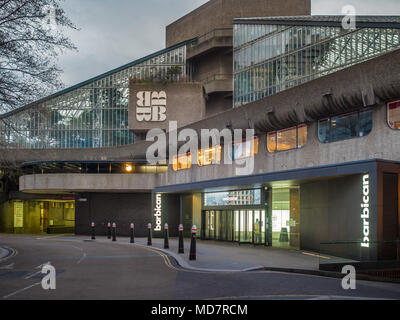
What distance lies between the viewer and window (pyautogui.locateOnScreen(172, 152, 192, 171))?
109 ft

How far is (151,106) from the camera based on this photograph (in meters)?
47.1

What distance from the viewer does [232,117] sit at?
27297 mm

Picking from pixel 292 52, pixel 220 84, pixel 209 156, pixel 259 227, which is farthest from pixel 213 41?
pixel 259 227

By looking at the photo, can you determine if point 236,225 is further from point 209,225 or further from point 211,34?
point 211,34

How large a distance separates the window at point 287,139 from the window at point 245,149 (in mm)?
1331

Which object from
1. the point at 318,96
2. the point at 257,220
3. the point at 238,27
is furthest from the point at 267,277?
the point at 238,27

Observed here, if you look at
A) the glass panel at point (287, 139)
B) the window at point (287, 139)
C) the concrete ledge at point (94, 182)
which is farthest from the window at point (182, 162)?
the glass panel at point (287, 139)

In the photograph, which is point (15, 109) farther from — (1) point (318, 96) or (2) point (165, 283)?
(1) point (318, 96)

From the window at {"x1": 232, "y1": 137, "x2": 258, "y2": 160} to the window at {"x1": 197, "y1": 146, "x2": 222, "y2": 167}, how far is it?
5.75 feet

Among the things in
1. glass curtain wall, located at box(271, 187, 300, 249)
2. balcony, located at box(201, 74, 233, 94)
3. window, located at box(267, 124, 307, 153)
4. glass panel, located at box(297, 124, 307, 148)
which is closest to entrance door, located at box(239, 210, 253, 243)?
glass curtain wall, located at box(271, 187, 300, 249)

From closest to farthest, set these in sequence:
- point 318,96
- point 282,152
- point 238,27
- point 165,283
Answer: point 165,283
point 318,96
point 282,152
point 238,27

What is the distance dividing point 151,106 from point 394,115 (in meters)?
32.0
